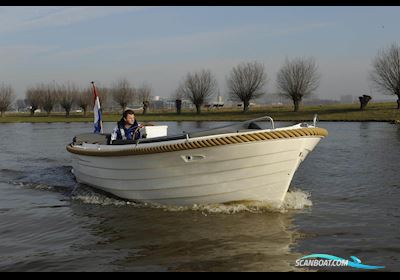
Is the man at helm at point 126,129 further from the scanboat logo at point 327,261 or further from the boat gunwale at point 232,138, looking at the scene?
the scanboat logo at point 327,261

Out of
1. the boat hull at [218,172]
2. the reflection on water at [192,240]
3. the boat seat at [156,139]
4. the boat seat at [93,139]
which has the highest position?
the boat seat at [156,139]

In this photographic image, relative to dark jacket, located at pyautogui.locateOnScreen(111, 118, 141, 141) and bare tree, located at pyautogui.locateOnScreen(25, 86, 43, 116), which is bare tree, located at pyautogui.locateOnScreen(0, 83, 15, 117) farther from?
dark jacket, located at pyautogui.locateOnScreen(111, 118, 141, 141)

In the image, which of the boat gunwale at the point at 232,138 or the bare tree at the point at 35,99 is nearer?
the boat gunwale at the point at 232,138

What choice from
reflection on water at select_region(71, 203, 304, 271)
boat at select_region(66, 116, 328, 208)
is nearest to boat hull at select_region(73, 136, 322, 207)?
boat at select_region(66, 116, 328, 208)

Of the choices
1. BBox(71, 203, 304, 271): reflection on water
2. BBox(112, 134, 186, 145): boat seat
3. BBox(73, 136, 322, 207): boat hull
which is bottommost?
BBox(71, 203, 304, 271): reflection on water

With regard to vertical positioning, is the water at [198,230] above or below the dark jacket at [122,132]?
below

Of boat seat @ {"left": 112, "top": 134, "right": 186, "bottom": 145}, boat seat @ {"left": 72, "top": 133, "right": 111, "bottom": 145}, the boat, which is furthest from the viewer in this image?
boat seat @ {"left": 72, "top": 133, "right": 111, "bottom": 145}

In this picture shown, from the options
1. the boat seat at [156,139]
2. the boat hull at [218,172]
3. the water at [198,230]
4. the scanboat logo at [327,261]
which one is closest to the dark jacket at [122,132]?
the boat seat at [156,139]

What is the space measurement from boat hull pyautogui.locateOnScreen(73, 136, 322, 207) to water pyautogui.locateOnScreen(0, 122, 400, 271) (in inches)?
11.6

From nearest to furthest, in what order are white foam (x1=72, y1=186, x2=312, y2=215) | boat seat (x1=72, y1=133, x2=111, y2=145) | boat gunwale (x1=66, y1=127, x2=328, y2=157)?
boat gunwale (x1=66, y1=127, x2=328, y2=157)
white foam (x1=72, y1=186, x2=312, y2=215)
boat seat (x1=72, y1=133, x2=111, y2=145)

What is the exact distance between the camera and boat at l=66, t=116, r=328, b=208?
800 cm

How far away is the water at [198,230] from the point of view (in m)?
6.25

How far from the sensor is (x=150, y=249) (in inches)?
266

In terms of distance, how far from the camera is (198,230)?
765 cm
